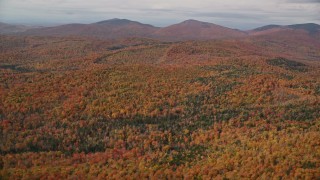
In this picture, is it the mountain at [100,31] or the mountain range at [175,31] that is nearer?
the mountain range at [175,31]

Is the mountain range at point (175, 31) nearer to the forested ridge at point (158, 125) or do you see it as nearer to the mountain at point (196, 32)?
the mountain at point (196, 32)

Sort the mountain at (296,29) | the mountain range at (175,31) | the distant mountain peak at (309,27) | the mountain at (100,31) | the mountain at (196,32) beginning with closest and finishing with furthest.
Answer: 1. the mountain range at (175,31)
2. the mountain at (296,29)
3. the mountain at (196,32)
4. the mountain at (100,31)
5. the distant mountain peak at (309,27)

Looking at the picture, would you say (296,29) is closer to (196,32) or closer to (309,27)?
(309,27)

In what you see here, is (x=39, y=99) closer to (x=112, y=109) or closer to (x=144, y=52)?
(x=112, y=109)

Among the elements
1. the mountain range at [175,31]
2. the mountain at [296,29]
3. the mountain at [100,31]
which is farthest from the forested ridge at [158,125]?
the mountain at [296,29]

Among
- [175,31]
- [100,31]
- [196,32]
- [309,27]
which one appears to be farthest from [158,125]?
[309,27]
